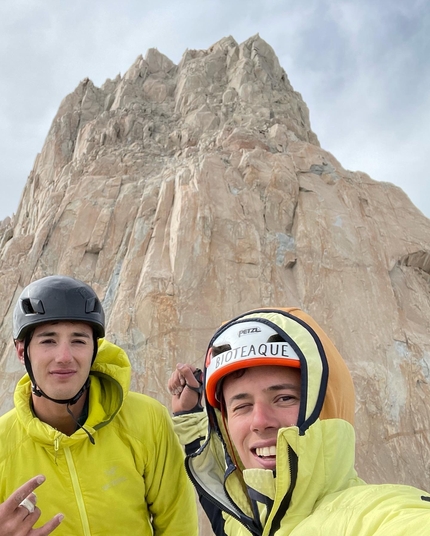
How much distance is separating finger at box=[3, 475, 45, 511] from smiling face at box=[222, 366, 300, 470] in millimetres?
1126

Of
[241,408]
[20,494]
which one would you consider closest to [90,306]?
[20,494]

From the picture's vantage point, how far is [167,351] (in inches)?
427

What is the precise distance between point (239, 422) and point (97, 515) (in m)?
1.53

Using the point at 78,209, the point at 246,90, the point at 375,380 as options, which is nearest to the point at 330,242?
the point at 375,380

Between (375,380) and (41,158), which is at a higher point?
(41,158)

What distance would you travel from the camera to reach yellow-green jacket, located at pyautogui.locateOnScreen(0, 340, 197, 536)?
2.78 metres

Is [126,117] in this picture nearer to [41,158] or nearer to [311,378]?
[41,158]

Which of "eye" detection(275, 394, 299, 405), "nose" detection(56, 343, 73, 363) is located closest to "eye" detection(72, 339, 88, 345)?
"nose" detection(56, 343, 73, 363)

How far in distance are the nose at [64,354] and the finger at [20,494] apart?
3.35 ft

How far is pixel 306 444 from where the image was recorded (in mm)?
1793

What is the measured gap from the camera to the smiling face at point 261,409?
80.8 inches

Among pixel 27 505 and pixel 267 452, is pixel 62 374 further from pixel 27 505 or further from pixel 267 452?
pixel 267 452

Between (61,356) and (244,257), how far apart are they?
9.74 metres

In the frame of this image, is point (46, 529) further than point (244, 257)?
No
